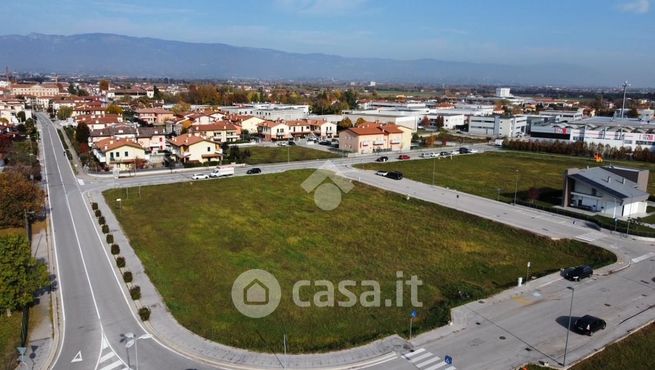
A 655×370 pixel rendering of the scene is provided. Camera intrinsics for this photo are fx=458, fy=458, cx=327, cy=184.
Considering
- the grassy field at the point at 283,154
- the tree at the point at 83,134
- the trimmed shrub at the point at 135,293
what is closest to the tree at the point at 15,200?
the trimmed shrub at the point at 135,293

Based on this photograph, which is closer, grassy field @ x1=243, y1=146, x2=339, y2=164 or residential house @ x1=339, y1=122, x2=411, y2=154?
grassy field @ x1=243, y1=146, x2=339, y2=164

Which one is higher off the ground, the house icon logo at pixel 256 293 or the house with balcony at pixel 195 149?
the house with balcony at pixel 195 149

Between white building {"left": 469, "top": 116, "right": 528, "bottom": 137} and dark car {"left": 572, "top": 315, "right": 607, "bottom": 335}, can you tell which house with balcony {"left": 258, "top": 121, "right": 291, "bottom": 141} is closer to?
white building {"left": 469, "top": 116, "right": 528, "bottom": 137}

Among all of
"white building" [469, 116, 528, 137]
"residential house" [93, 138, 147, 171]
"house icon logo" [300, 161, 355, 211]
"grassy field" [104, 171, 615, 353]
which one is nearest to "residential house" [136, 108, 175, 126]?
"residential house" [93, 138, 147, 171]

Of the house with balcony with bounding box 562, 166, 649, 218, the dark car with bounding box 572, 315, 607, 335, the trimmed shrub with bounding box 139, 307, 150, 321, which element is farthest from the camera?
the house with balcony with bounding box 562, 166, 649, 218

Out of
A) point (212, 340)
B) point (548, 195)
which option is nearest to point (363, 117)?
point (548, 195)

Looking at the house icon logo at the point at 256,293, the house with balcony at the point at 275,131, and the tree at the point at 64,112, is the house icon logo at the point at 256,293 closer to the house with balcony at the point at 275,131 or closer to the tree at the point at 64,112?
the house with balcony at the point at 275,131

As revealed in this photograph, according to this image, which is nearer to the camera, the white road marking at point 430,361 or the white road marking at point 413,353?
the white road marking at point 430,361

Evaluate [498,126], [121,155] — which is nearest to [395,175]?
[121,155]
